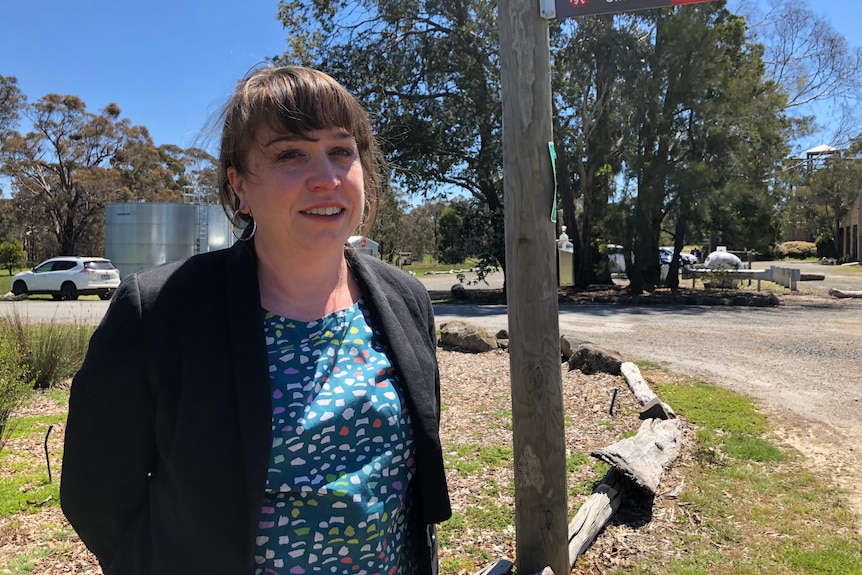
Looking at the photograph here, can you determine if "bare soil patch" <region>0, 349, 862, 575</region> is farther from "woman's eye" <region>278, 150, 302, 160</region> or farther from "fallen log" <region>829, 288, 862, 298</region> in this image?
"fallen log" <region>829, 288, 862, 298</region>

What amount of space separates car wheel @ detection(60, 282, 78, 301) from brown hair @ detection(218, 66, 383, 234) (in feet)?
78.5

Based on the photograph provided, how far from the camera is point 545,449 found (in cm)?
300

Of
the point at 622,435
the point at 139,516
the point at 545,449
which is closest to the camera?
the point at 139,516

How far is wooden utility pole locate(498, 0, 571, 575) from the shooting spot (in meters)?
2.77

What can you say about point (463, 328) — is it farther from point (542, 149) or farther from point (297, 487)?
point (297, 487)

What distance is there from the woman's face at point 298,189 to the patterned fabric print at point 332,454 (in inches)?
8.1

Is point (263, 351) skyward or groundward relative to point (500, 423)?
skyward

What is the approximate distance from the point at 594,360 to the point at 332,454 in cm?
737

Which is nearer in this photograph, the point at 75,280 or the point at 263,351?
the point at 263,351

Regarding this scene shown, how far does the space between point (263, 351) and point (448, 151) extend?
63.9 feet

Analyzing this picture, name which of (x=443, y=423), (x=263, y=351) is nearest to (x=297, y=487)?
(x=263, y=351)

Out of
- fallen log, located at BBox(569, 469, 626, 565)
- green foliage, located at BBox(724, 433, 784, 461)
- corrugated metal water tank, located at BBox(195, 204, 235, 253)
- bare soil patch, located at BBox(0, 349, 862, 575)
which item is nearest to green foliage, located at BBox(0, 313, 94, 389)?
bare soil patch, located at BBox(0, 349, 862, 575)

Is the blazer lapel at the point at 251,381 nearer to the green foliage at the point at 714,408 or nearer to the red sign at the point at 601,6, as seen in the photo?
the red sign at the point at 601,6

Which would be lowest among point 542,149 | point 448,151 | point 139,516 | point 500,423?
point 500,423
